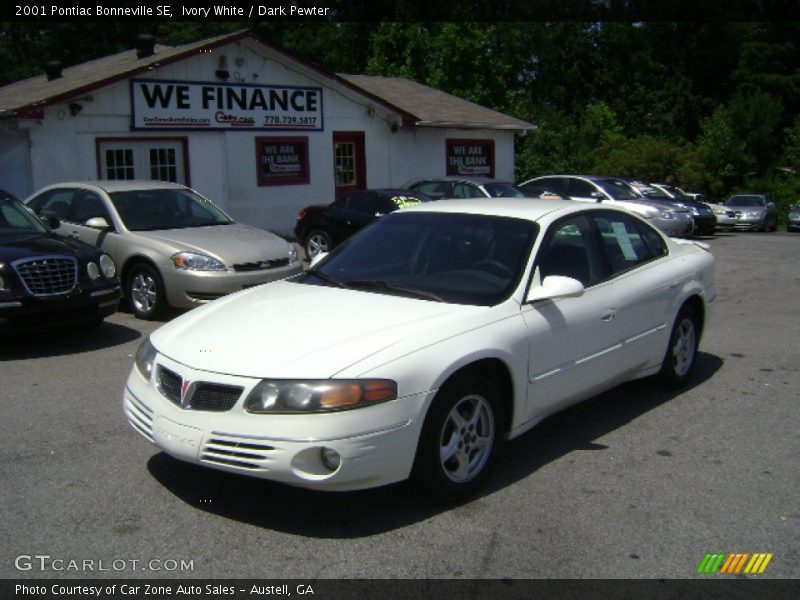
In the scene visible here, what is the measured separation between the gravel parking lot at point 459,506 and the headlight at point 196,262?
280 cm

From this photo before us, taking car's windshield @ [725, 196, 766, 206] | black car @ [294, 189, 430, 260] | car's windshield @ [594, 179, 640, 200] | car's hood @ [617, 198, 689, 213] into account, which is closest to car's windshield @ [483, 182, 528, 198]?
black car @ [294, 189, 430, 260]

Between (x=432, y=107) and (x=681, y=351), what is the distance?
18779mm

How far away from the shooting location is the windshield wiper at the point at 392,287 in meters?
4.88

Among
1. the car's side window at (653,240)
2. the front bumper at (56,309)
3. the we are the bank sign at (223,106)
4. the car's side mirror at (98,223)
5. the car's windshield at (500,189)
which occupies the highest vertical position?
the we are the bank sign at (223,106)

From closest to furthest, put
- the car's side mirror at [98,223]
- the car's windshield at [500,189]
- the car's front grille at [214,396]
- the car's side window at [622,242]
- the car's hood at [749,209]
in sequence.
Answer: the car's front grille at [214,396] → the car's side window at [622,242] → the car's side mirror at [98,223] → the car's windshield at [500,189] → the car's hood at [749,209]

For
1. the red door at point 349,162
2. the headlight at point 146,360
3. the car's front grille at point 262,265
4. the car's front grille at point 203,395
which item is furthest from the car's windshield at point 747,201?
the car's front grille at point 203,395

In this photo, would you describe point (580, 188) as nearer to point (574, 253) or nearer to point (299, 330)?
point (574, 253)

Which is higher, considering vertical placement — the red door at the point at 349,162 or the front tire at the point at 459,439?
the red door at the point at 349,162

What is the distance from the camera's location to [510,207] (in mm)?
5652

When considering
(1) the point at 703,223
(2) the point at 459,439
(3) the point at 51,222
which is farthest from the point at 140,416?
(1) the point at 703,223

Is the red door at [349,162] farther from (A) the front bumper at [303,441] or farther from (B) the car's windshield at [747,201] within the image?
(A) the front bumper at [303,441]

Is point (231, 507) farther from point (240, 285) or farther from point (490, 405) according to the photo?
point (240, 285)

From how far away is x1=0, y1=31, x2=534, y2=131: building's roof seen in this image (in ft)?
50.9
